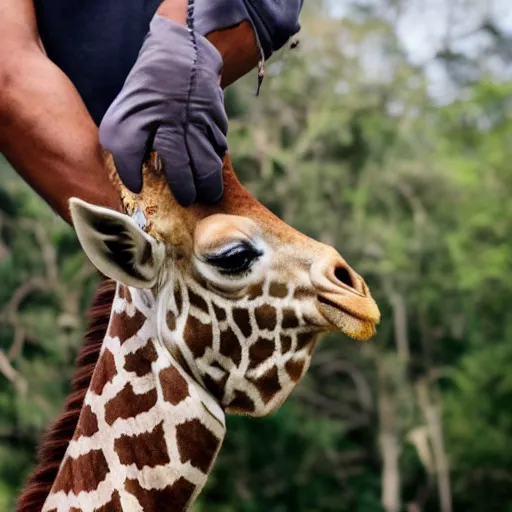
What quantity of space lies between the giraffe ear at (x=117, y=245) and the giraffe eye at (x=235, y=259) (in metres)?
0.09

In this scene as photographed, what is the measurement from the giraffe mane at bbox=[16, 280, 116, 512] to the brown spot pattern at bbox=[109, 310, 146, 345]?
0.38 feet

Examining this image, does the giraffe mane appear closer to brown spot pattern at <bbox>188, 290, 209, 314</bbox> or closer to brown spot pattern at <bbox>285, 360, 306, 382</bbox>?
brown spot pattern at <bbox>188, 290, 209, 314</bbox>

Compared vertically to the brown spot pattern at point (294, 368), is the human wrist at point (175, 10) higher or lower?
higher

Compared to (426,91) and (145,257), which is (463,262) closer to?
(426,91)

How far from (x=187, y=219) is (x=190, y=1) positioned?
1.28ft

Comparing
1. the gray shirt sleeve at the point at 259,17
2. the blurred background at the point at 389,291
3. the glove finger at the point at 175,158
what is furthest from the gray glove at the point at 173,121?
the blurred background at the point at 389,291

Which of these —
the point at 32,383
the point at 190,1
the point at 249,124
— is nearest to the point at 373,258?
the point at 249,124

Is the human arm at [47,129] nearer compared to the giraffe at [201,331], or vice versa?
the giraffe at [201,331]

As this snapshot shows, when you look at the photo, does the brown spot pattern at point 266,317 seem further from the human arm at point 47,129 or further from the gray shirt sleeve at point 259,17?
the gray shirt sleeve at point 259,17

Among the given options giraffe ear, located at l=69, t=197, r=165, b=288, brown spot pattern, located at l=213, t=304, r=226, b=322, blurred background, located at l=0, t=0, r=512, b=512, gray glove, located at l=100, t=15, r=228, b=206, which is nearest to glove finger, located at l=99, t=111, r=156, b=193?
gray glove, located at l=100, t=15, r=228, b=206

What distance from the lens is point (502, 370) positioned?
61.9 ft

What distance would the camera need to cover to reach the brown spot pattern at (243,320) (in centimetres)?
170

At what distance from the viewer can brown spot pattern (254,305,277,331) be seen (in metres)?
1.69

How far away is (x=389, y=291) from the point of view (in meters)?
18.7
